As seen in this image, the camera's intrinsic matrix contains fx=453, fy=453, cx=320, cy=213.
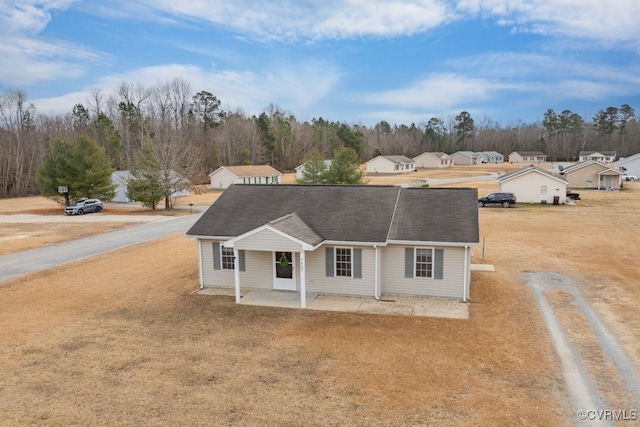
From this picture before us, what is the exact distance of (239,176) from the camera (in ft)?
231

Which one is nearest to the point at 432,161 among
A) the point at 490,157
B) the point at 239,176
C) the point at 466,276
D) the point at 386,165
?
the point at 386,165

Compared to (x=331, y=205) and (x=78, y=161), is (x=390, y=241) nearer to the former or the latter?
(x=331, y=205)

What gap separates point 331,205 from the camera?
18703 millimetres

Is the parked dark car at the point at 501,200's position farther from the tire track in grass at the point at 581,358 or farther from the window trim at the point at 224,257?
the window trim at the point at 224,257

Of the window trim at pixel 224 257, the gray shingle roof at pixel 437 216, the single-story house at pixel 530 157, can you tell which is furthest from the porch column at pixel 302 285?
the single-story house at pixel 530 157

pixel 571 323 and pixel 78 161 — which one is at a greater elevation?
pixel 78 161

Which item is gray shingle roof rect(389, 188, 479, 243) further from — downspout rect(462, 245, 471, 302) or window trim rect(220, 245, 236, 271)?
window trim rect(220, 245, 236, 271)

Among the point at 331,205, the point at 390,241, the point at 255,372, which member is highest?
the point at 331,205

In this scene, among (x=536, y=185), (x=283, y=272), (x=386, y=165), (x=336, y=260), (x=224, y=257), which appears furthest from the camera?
(x=386, y=165)

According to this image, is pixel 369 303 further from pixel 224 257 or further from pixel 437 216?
pixel 224 257

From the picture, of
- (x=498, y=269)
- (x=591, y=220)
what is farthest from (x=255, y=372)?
(x=591, y=220)

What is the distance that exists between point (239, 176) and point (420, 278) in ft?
186

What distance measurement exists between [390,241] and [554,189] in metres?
34.7

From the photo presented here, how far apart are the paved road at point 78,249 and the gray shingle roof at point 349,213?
10196 millimetres
